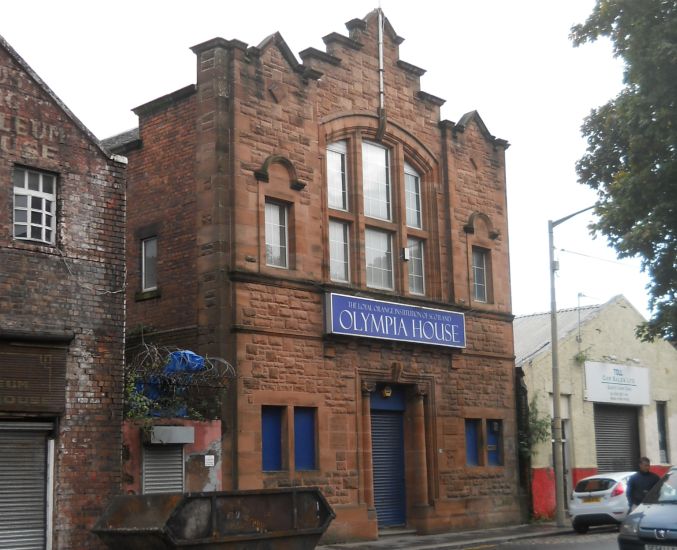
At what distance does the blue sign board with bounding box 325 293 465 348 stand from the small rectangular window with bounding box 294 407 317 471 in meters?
1.91

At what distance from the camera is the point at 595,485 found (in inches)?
1035

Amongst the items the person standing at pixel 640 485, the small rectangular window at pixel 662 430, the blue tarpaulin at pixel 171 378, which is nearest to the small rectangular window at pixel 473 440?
the blue tarpaulin at pixel 171 378

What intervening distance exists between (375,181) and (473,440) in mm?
7410

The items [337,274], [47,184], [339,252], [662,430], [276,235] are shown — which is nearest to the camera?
[47,184]

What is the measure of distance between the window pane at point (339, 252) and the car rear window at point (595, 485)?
7965 millimetres

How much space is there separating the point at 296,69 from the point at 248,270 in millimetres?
5107

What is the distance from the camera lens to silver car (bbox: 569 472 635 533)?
83.8 feet

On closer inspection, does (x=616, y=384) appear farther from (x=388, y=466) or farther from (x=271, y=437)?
(x=271, y=437)

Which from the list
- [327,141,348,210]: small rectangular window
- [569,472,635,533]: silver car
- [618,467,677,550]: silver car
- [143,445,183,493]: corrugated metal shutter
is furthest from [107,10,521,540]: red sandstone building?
[618,467,677,550]: silver car

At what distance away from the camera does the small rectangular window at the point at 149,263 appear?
79.7ft

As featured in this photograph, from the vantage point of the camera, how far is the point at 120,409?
62.0 feet

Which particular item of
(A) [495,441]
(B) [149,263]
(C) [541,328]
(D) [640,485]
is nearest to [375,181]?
(B) [149,263]

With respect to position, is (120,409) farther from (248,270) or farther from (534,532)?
(534,532)

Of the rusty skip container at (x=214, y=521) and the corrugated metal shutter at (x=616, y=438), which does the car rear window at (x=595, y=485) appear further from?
the rusty skip container at (x=214, y=521)
